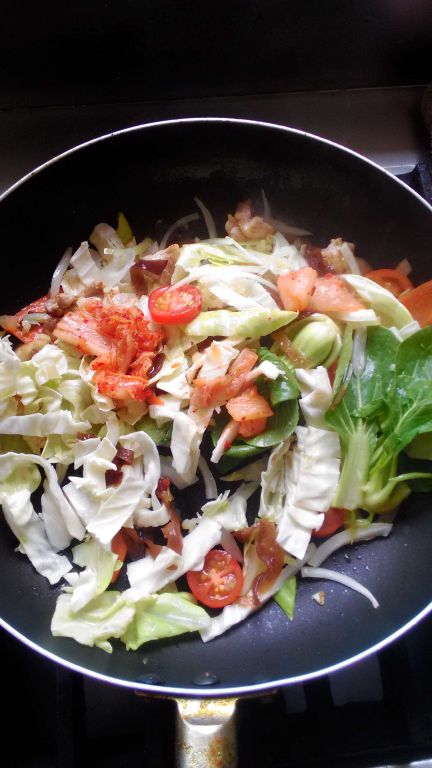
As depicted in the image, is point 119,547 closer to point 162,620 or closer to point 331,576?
point 162,620

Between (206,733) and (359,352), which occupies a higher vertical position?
(359,352)

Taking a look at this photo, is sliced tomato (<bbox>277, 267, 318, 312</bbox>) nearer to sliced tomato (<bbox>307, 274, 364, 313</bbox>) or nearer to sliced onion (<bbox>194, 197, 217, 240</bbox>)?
sliced tomato (<bbox>307, 274, 364, 313</bbox>)

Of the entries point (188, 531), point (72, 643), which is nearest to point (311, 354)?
point (188, 531)

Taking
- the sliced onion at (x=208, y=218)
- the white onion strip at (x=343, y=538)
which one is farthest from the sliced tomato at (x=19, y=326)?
Result: the white onion strip at (x=343, y=538)

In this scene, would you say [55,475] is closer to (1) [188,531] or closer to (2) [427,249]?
(1) [188,531]

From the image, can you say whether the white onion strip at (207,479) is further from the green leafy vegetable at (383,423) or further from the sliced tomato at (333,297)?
the sliced tomato at (333,297)


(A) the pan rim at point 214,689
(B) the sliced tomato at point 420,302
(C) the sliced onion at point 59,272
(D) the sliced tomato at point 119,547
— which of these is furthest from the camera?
(C) the sliced onion at point 59,272

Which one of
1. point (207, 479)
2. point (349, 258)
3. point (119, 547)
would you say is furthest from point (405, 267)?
point (119, 547)

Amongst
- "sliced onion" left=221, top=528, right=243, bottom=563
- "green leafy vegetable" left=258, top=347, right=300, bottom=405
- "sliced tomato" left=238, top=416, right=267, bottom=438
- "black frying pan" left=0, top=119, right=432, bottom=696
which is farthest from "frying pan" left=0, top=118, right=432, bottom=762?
"green leafy vegetable" left=258, top=347, right=300, bottom=405
